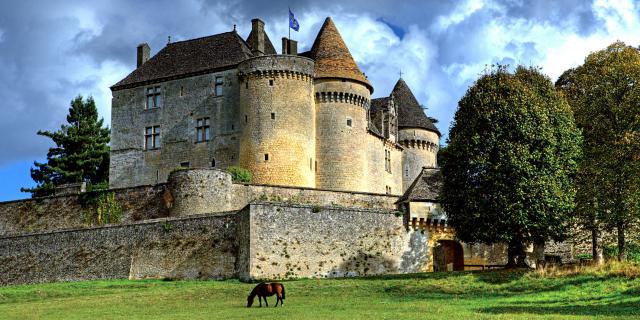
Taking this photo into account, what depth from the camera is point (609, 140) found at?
3925 centimetres

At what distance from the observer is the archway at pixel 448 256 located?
146 feet

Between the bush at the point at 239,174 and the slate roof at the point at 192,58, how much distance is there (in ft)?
29.0

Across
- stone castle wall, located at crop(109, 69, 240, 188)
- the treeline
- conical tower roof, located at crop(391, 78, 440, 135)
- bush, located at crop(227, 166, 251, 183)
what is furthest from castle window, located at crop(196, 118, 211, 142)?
the treeline

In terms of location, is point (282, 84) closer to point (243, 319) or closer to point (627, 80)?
point (627, 80)

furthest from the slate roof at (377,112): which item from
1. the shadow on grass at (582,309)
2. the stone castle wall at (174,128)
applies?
the shadow on grass at (582,309)

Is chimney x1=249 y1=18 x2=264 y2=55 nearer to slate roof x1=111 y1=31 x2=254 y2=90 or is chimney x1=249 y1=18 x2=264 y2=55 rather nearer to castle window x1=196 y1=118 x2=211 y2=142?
slate roof x1=111 y1=31 x2=254 y2=90

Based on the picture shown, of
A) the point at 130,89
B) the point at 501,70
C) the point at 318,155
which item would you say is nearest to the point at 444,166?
the point at 501,70

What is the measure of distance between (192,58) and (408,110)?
59.8ft

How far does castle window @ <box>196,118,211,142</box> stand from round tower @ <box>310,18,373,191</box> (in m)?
7.61

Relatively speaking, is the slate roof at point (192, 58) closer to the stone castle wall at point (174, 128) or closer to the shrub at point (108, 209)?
the stone castle wall at point (174, 128)

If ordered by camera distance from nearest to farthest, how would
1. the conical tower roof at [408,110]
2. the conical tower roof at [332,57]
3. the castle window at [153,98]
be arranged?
the conical tower roof at [332,57] → the castle window at [153,98] → the conical tower roof at [408,110]

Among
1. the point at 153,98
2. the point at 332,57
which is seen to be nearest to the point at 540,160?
the point at 332,57

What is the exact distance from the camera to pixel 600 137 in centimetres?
4000

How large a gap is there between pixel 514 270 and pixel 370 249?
823 centimetres
